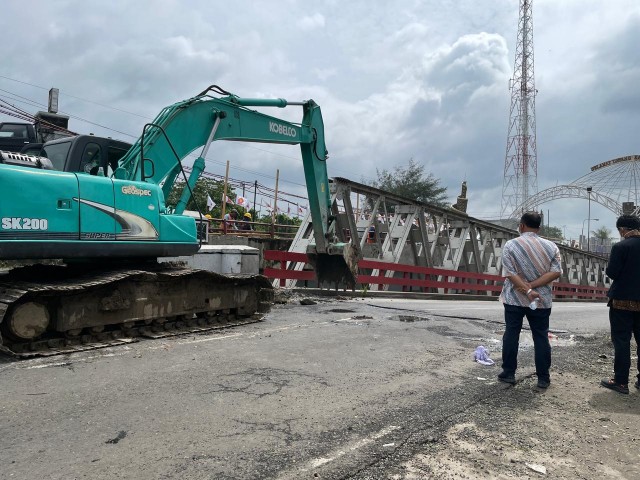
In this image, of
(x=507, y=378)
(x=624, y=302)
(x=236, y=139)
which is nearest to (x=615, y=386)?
(x=624, y=302)

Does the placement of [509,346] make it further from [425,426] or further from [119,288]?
[119,288]

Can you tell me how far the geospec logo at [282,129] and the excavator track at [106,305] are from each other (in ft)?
11.0

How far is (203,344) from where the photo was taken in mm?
6414

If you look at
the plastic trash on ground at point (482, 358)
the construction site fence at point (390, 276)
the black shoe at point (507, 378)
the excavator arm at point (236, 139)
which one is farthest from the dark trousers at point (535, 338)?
the construction site fence at point (390, 276)

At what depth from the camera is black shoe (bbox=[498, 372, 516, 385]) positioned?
16.1 ft

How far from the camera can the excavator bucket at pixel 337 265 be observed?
12070mm

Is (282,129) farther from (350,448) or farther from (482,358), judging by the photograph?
(350,448)

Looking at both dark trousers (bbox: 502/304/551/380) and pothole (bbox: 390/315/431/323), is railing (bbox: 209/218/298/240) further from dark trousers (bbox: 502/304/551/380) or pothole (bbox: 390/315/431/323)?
→ dark trousers (bbox: 502/304/551/380)

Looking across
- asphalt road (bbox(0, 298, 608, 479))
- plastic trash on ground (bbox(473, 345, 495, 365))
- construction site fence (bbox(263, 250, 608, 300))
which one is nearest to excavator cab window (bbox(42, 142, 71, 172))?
asphalt road (bbox(0, 298, 608, 479))

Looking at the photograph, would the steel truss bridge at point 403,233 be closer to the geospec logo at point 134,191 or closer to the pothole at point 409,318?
the pothole at point 409,318

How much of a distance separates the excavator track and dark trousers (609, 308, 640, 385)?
16.4ft

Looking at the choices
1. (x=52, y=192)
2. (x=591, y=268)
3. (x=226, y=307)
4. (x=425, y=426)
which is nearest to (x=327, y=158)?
(x=226, y=307)

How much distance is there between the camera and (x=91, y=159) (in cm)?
702

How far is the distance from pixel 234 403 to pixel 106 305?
2997mm
